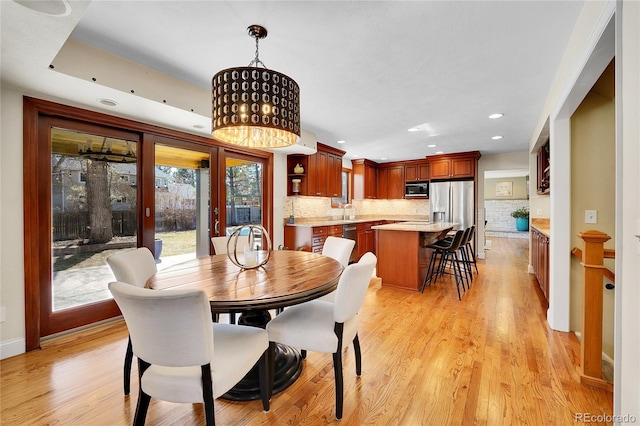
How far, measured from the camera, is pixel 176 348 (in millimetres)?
1150

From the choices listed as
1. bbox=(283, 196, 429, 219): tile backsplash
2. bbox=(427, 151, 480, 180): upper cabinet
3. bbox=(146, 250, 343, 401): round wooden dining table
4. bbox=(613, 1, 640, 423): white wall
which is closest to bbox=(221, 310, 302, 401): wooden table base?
bbox=(146, 250, 343, 401): round wooden dining table

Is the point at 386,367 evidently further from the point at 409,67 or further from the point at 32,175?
the point at 32,175

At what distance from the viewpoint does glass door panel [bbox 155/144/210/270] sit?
3.30 m

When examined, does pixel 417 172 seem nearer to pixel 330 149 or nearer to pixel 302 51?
pixel 330 149

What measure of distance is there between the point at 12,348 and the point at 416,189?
6.91 metres

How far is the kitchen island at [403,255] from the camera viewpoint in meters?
3.92

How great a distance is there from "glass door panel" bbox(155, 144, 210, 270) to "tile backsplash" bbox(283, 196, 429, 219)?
167 cm

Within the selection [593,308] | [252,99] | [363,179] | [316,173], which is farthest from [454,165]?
[252,99]

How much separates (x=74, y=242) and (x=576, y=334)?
15.8ft

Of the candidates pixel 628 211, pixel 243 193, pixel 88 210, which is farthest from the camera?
pixel 243 193

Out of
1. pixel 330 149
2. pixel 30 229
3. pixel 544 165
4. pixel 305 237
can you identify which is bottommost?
pixel 305 237

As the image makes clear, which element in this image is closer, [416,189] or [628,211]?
[628,211]

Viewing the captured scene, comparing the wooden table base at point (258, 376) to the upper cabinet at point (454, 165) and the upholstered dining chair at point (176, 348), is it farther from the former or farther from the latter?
the upper cabinet at point (454, 165)

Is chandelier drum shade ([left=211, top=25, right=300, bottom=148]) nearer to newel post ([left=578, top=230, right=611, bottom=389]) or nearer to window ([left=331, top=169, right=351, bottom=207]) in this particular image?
newel post ([left=578, top=230, right=611, bottom=389])
